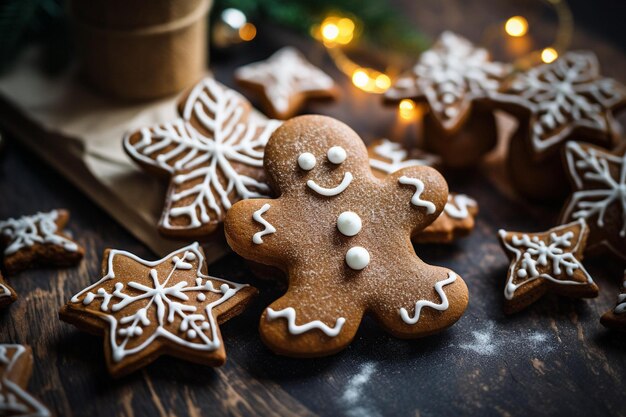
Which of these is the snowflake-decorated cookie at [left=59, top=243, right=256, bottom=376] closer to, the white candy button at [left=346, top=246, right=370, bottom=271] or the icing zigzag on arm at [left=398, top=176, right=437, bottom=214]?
the white candy button at [left=346, top=246, right=370, bottom=271]

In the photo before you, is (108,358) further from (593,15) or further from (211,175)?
(593,15)

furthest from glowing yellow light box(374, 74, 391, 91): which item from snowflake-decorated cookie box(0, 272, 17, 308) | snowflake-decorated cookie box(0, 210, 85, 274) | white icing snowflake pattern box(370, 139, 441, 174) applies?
snowflake-decorated cookie box(0, 272, 17, 308)

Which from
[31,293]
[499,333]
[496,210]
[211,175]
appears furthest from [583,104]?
[31,293]

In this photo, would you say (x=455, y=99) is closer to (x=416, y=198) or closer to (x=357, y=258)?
(x=416, y=198)

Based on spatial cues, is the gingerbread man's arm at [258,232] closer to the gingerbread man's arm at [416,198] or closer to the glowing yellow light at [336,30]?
the gingerbread man's arm at [416,198]

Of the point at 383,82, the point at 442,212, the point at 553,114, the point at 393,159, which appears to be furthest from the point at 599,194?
the point at 383,82

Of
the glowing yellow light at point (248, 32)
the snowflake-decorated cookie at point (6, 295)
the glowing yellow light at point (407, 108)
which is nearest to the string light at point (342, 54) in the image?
the glowing yellow light at point (407, 108)
